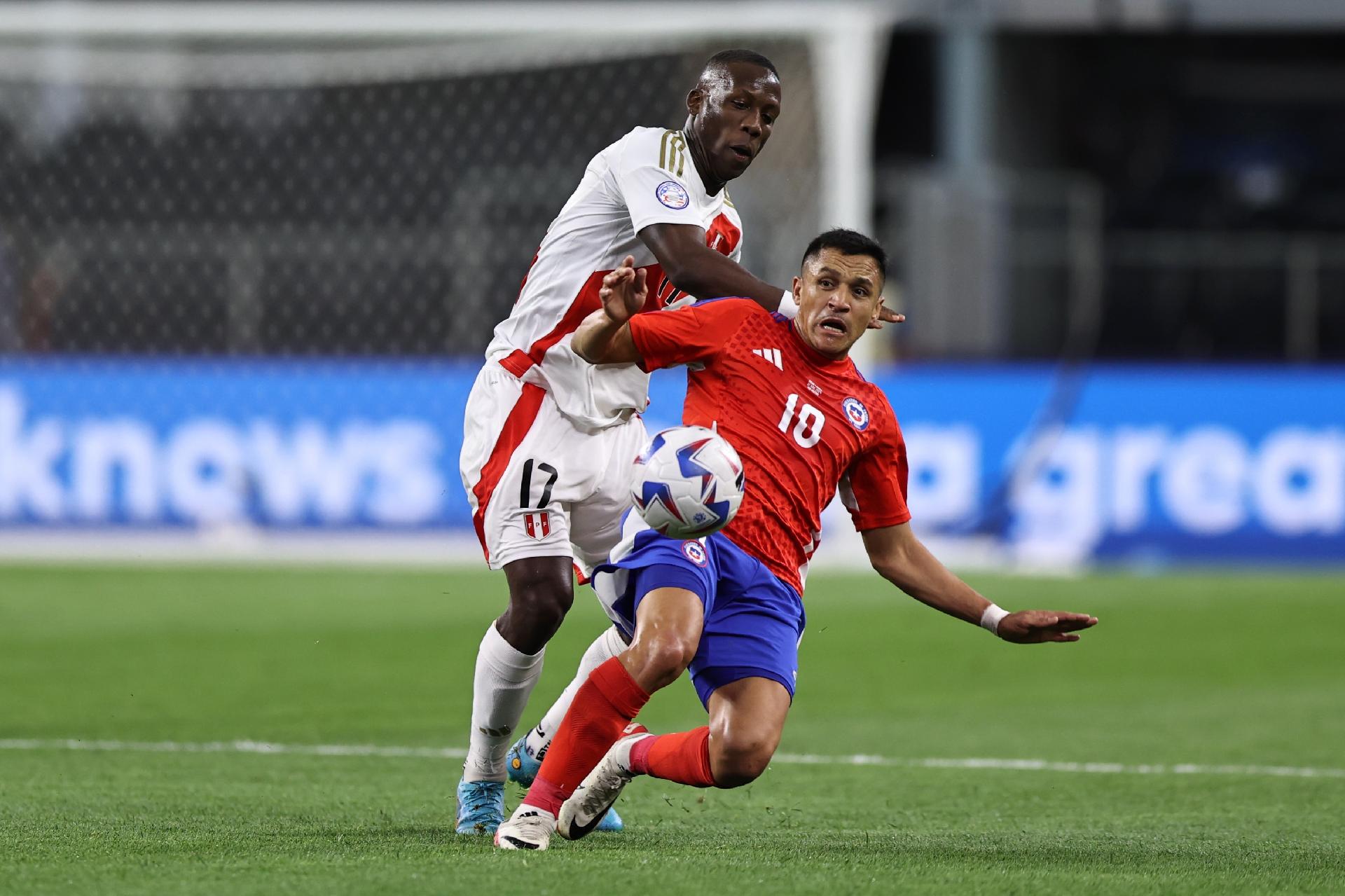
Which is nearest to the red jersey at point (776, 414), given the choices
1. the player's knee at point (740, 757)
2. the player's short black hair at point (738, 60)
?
the player's knee at point (740, 757)

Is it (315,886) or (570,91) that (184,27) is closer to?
(570,91)

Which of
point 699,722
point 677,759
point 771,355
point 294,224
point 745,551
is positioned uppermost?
point 294,224

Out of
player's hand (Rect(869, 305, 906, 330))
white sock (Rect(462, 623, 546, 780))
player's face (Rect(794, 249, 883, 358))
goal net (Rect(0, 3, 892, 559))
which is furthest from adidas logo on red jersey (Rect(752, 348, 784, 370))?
goal net (Rect(0, 3, 892, 559))

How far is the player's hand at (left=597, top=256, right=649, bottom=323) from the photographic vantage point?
507cm

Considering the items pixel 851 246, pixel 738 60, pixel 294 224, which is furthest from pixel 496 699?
pixel 294 224

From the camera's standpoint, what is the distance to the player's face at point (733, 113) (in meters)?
5.55

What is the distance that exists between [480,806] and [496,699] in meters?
0.30

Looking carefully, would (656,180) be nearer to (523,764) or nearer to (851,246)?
(851,246)

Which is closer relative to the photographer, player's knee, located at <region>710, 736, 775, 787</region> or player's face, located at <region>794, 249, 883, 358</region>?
player's knee, located at <region>710, 736, 775, 787</region>

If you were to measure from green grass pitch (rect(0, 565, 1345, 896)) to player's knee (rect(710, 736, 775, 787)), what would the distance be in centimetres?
21

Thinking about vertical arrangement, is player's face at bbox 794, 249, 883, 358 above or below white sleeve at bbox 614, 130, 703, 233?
below

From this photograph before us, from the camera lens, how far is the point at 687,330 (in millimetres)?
5473

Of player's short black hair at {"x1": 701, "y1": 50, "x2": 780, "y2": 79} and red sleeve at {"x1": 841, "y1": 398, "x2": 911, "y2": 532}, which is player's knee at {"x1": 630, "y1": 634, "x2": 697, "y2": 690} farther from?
player's short black hair at {"x1": 701, "y1": 50, "x2": 780, "y2": 79}

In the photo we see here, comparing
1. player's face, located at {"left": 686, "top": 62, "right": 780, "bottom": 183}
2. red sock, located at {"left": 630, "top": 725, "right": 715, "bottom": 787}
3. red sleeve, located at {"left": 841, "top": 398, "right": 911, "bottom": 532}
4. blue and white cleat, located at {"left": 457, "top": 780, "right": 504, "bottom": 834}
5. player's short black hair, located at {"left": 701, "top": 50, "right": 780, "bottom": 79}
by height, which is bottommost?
blue and white cleat, located at {"left": 457, "top": 780, "right": 504, "bottom": 834}
